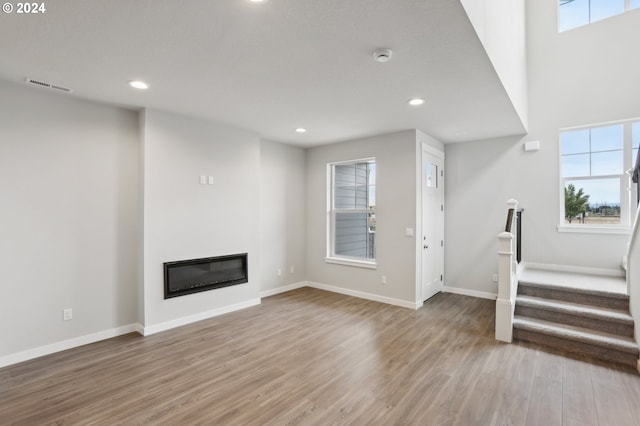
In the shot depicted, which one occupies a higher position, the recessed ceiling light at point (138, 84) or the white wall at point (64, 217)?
the recessed ceiling light at point (138, 84)

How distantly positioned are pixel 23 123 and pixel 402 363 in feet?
14.6

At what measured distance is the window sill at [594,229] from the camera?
4161 millimetres

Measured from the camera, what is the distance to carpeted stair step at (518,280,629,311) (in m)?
3.41

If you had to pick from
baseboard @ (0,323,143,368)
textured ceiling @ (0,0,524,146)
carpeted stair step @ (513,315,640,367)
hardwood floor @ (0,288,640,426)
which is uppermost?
textured ceiling @ (0,0,524,146)

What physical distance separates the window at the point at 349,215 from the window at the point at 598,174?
9.64 ft

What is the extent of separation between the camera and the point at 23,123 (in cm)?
304

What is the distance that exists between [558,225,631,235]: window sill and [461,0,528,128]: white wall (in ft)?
5.42

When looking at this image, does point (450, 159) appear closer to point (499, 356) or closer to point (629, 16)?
point (629, 16)

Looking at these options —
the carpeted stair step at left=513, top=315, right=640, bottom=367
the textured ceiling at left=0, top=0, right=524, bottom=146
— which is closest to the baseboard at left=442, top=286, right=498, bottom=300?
the carpeted stair step at left=513, top=315, right=640, bottom=367

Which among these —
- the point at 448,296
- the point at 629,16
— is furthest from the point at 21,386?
the point at 629,16

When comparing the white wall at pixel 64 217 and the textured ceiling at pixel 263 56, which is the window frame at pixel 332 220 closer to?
the textured ceiling at pixel 263 56

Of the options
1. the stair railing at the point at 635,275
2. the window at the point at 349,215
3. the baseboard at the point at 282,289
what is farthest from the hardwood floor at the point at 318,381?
the window at the point at 349,215

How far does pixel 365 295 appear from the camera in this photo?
511 cm

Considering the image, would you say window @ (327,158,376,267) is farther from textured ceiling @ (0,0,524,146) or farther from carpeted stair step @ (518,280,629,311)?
carpeted stair step @ (518,280,629,311)
